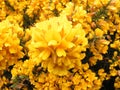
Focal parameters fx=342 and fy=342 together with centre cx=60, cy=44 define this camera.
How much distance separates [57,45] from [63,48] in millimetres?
47

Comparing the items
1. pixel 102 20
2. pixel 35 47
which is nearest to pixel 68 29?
pixel 35 47

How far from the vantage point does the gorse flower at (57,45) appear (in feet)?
7.23

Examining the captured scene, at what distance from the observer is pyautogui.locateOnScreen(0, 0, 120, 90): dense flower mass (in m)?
2.25

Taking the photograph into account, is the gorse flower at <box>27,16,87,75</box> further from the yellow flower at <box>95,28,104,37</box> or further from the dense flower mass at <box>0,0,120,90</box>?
the yellow flower at <box>95,28,104,37</box>

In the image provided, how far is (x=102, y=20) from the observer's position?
295 centimetres

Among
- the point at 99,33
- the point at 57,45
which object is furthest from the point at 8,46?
the point at 99,33

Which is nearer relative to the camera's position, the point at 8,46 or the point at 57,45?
the point at 57,45

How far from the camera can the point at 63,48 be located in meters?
2.21

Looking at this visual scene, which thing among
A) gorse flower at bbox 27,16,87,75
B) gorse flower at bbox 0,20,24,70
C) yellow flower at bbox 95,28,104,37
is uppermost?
yellow flower at bbox 95,28,104,37

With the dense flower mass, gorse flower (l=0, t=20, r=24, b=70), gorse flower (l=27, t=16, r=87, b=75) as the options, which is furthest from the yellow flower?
gorse flower (l=0, t=20, r=24, b=70)

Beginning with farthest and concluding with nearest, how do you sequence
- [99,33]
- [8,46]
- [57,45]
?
1. [99,33]
2. [8,46]
3. [57,45]

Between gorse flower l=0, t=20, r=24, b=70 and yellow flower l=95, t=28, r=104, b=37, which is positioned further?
yellow flower l=95, t=28, r=104, b=37

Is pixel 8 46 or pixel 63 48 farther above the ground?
pixel 8 46

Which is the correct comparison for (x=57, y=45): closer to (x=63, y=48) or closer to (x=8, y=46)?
(x=63, y=48)
